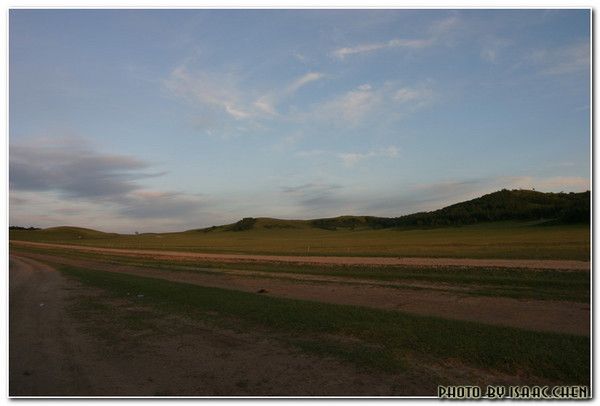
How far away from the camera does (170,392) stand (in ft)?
22.1

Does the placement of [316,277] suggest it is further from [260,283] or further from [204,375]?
[204,375]

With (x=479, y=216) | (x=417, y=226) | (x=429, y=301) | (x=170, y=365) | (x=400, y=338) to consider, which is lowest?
(x=429, y=301)

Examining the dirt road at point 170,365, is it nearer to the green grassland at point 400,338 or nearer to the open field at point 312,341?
the open field at point 312,341

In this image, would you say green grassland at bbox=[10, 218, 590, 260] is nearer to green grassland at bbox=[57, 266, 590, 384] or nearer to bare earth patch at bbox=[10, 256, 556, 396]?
green grassland at bbox=[57, 266, 590, 384]

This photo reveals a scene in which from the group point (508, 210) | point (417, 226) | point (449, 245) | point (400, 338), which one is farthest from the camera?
point (417, 226)

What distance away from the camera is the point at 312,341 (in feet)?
30.9

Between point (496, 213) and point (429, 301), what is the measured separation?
110813mm

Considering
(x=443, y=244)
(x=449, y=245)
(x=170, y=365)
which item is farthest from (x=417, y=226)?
(x=170, y=365)

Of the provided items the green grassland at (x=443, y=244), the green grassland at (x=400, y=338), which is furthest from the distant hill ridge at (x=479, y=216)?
the green grassland at (x=400, y=338)

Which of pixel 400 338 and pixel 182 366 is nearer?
pixel 182 366

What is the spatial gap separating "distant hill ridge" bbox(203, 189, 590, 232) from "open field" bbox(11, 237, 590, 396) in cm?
8245

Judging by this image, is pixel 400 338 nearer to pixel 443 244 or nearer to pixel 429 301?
pixel 429 301

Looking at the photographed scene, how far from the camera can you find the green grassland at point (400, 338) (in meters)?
7.53

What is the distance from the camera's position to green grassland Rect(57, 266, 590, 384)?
7.53 m
